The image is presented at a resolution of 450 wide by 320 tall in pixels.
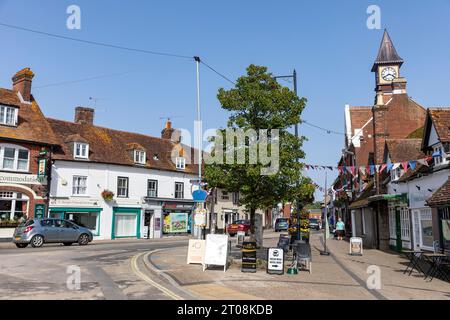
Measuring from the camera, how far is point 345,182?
4050 centimetres

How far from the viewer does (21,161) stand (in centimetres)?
2778

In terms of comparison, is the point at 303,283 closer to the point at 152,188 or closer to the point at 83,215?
the point at 83,215

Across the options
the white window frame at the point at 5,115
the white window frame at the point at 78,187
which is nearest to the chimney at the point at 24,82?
the white window frame at the point at 5,115

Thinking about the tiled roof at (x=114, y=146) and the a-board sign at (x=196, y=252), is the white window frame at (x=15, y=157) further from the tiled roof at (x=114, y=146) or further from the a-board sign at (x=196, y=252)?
the a-board sign at (x=196, y=252)

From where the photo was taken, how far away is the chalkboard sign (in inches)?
516

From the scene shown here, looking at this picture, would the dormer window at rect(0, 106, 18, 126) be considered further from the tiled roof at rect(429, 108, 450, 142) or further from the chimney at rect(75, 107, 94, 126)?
the tiled roof at rect(429, 108, 450, 142)

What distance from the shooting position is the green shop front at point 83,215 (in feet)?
98.0

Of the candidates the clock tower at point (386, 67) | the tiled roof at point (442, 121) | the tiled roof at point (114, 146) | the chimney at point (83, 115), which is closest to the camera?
the tiled roof at point (442, 121)

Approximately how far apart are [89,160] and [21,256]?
1611 cm

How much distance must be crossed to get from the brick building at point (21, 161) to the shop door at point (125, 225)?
21.2 feet

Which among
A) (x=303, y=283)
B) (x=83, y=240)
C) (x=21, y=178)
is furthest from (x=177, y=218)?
(x=303, y=283)

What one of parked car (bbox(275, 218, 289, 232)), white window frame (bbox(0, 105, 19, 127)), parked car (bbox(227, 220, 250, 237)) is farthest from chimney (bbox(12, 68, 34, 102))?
parked car (bbox(275, 218, 289, 232))

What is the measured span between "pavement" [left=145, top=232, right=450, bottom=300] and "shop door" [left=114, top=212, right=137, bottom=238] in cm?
1921
